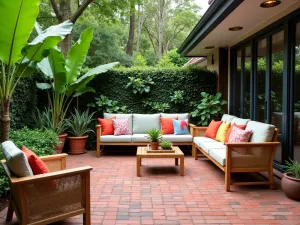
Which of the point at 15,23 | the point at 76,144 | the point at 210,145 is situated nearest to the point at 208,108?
the point at 210,145

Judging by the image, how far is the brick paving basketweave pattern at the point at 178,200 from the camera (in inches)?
114

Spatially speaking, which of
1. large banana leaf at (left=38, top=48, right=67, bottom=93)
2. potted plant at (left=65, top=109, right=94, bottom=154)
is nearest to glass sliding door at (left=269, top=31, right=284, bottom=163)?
large banana leaf at (left=38, top=48, right=67, bottom=93)

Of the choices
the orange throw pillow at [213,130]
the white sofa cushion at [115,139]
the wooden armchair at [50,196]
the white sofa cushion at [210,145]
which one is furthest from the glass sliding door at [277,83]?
the wooden armchair at [50,196]

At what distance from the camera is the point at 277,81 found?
4734 millimetres

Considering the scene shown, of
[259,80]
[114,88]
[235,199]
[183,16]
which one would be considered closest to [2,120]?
[235,199]

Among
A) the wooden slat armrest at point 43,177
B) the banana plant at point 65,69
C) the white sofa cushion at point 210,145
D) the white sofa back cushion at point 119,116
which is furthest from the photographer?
the white sofa back cushion at point 119,116

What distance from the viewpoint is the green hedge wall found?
720 centimetres

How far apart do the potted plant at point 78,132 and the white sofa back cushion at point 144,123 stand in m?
1.13

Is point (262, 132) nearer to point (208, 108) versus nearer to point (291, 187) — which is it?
point (291, 187)

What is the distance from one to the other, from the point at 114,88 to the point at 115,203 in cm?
427

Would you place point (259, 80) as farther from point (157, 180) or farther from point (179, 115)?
point (157, 180)

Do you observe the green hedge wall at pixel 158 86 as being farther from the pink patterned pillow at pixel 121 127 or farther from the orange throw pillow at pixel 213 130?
the orange throw pillow at pixel 213 130

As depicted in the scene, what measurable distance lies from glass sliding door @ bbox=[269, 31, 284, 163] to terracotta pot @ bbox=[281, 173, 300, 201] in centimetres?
117

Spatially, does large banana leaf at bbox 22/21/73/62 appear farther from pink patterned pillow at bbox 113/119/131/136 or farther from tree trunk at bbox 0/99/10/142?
pink patterned pillow at bbox 113/119/131/136
